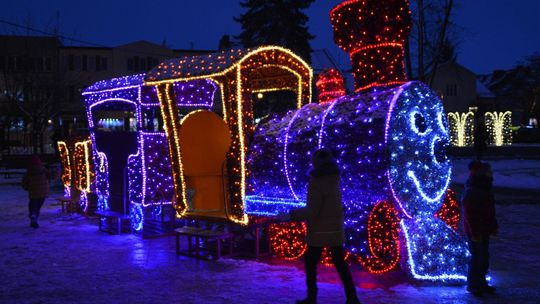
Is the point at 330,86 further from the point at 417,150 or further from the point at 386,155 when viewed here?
the point at 386,155

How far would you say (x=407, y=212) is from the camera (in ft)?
23.8

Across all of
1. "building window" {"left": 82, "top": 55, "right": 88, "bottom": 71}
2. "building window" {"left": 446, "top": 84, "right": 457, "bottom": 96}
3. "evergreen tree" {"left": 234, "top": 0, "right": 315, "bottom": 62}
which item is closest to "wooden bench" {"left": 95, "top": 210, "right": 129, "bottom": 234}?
"evergreen tree" {"left": 234, "top": 0, "right": 315, "bottom": 62}

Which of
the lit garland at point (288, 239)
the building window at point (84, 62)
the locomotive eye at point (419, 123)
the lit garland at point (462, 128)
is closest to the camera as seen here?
the locomotive eye at point (419, 123)

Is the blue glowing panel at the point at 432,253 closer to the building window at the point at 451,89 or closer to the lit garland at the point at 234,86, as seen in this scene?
the lit garland at the point at 234,86

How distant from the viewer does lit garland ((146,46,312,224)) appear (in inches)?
338

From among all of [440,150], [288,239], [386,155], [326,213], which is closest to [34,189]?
[288,239]

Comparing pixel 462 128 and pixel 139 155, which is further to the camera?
pixel 462 128

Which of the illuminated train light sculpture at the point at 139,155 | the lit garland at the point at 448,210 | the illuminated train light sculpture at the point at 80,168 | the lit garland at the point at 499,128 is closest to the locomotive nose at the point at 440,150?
the lit garland at the point at 448,210

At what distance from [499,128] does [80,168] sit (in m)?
30.4

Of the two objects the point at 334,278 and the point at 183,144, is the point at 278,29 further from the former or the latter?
the point at 334,278

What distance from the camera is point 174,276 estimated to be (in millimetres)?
7797

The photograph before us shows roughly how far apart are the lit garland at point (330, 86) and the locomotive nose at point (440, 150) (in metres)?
2.36

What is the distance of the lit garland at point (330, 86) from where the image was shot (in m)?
9.50

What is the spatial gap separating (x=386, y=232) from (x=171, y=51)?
43.4 meters
